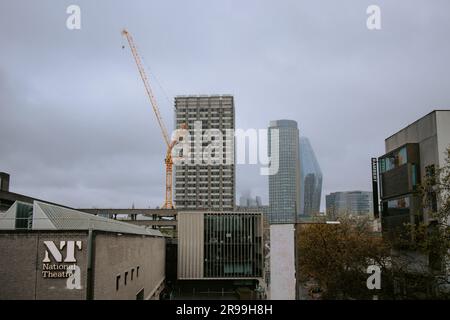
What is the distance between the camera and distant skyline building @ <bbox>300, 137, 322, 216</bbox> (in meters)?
90.2

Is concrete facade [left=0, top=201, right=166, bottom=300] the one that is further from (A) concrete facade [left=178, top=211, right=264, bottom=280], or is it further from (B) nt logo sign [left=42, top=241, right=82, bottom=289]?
(A) concrete facade [left=178, top=211, right=264, bottom=280]

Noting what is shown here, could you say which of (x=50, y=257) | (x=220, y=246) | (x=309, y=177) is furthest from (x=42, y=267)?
(x=309, y=177)

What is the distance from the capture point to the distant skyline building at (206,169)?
7116 inches

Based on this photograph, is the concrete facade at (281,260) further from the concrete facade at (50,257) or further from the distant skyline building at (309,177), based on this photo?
the distant skyline building at (309,177)

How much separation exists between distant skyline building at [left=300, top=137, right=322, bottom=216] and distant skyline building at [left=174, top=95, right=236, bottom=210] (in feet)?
271

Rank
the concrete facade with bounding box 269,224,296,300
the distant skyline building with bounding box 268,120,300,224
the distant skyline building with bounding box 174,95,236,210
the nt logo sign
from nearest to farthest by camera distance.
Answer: the concrete facade with bounding box 269,224,296,300, the nt logo sign, the distant skyline building with bounding box 268,120,300,224, the distant skyline building with bounding box 174,95,236,210

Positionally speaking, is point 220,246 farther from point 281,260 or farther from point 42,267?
point 281,260

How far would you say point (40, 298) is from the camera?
23016 mm

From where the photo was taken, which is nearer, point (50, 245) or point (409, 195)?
point (50, 245)

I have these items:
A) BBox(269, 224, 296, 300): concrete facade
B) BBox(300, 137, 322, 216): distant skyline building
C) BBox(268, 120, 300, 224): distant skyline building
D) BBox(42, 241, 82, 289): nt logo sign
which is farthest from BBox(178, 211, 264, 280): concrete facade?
BBox(269, 224, 296, 300): concrete facade

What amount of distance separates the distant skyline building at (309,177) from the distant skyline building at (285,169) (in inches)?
101
